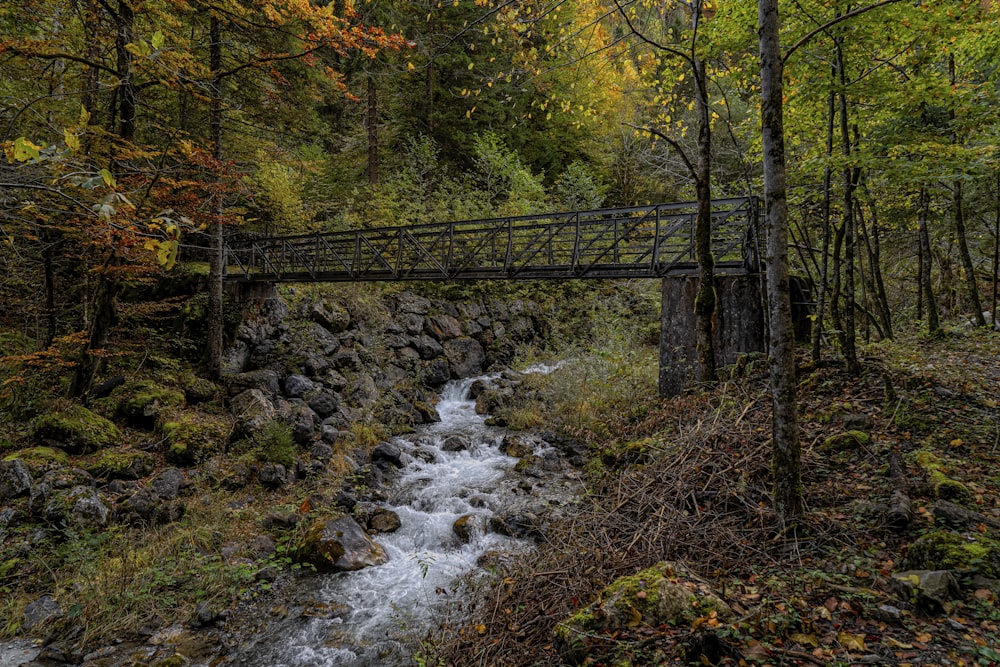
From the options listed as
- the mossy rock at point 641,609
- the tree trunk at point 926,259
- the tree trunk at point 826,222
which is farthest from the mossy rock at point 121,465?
the tree trunk at point 926,259

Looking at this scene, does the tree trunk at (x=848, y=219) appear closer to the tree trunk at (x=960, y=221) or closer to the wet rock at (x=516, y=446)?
the tree trunk at (x=960, y=221)

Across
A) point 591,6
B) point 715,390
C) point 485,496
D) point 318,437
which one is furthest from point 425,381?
point 591,6

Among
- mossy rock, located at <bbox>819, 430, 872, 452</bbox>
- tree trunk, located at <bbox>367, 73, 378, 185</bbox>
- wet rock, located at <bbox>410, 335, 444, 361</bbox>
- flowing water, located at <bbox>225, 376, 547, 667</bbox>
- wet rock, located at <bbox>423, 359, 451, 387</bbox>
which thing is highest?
tree trunk, located at <bbox>367, 73, 378, 185</bbox>

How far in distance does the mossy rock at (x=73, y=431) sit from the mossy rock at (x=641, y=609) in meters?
7.77

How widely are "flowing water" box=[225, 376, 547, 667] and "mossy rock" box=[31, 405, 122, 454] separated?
4486 millimetres

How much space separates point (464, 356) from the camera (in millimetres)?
14391

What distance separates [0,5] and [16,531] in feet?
21.9

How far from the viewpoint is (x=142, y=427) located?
8.11m

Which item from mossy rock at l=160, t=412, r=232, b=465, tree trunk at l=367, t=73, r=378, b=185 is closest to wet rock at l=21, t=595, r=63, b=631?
mossy rock at l=160, t=412, r=232, b=465

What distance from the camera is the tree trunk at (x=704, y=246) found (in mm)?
6699

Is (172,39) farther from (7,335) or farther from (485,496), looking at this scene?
(485,496)

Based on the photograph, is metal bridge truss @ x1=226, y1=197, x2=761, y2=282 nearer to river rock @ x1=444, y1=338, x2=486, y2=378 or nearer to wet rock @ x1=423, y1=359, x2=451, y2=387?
wet rock @ x1=423, y1=359, x2=451, y2=387

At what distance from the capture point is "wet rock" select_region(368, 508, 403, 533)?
6891 millimetres

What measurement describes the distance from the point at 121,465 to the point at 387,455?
4057mm
